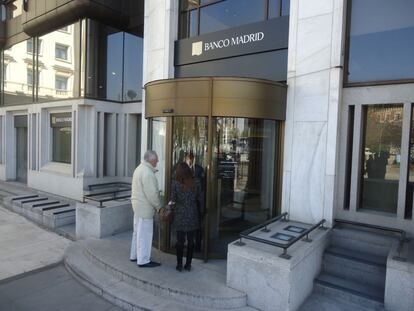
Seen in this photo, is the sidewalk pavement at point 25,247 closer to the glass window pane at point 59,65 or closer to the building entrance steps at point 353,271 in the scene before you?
the glass window pane at point 59,65

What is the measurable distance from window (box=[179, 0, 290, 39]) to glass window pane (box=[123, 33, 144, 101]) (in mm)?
2876

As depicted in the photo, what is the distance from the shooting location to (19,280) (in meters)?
4.79

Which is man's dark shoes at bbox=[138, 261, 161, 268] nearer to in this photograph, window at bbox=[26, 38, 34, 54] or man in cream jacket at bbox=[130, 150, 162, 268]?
man in cream jacket at bbox=[130, 150, 162, 268]

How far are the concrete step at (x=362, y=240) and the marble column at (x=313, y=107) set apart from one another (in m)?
0.29

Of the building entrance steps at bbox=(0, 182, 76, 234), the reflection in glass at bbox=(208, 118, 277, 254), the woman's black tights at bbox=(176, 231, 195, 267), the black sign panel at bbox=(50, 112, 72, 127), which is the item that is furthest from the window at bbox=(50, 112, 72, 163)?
the woman's black tights at bbox=(176, 231, 195, 267)

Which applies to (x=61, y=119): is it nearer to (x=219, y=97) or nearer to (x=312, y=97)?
(x=219, y=97)

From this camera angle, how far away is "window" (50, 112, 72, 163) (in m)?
9.95

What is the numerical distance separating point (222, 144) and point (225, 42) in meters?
2.55

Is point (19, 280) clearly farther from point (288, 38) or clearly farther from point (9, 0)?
point (9, 0)

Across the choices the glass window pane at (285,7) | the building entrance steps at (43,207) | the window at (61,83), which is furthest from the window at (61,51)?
the glass window pane at (285,7)

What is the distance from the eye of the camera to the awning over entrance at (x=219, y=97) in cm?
478

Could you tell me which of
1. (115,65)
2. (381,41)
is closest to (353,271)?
(381,41)

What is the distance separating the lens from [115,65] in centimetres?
978

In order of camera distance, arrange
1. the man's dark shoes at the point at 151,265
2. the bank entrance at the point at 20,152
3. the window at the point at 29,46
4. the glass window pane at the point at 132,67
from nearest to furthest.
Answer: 1. the man's dark shoes at the point at 151,265
2. the glass window pane at the point at 132,67
3. the window at the point at 29,46
4. the bank entrance at the point at 20,152
